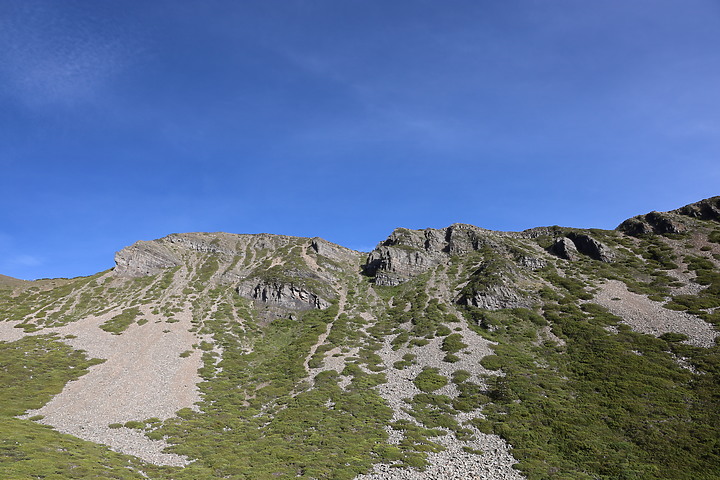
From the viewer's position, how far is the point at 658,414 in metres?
42.7

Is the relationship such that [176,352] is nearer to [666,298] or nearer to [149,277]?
[149,277]

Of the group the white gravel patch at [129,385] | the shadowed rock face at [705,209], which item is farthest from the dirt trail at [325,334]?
the shadowed rock face at [705,209]

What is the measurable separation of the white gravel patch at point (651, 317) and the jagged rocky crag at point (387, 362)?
0.43 meters

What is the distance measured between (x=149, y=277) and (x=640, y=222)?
164m

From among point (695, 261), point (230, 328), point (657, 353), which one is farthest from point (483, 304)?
point (230, 328)

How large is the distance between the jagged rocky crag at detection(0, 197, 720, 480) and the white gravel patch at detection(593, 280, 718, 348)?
0.43 m

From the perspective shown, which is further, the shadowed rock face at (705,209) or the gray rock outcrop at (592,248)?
the shadowed rock face at (705,209)

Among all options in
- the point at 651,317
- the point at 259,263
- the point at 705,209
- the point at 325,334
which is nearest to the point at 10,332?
the point at 259,263

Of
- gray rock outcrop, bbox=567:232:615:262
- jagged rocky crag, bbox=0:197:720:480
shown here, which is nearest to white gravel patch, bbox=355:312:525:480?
jagged rocky crag, bbox=0:197:720:480

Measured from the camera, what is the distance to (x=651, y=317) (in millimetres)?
65438

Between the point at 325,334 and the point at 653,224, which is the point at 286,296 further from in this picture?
the point at 653,224

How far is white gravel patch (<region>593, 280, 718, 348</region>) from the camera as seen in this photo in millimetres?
57312

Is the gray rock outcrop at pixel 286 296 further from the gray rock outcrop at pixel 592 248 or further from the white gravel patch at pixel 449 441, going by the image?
the gray rock outcrop at pixel 592 248

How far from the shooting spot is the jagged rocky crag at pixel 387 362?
3731 cm
